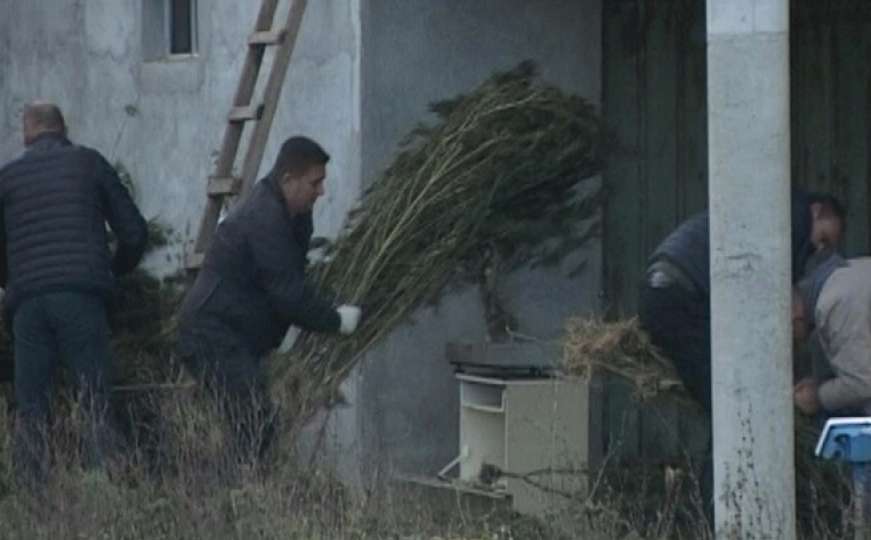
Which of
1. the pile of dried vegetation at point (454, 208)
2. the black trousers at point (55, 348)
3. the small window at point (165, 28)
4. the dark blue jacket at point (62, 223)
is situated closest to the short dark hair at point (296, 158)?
the pile of dried vegetation at point (454, 208)

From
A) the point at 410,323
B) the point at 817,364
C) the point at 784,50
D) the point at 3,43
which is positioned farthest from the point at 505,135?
the point at 3,43

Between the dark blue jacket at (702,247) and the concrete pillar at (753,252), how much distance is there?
1.14 meters

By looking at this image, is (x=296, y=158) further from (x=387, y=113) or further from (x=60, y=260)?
(x=387, y=113)

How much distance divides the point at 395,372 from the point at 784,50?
3.98m

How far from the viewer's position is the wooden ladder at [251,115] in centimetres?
1181

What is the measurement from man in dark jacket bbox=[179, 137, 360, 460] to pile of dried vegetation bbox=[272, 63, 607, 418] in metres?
0.21

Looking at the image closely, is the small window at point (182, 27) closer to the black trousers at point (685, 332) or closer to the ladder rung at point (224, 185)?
the ladder rung at point (224, 185)

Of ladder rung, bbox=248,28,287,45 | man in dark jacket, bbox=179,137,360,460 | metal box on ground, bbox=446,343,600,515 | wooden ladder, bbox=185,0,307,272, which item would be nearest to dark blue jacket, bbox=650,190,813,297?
metal box on ground, bbox=446,343,600,515

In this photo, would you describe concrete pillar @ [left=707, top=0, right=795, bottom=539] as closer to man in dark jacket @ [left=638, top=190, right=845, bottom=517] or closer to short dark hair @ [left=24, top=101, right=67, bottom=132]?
man in dark jacket @ [left=638, top=190, right=845, bottom=517]

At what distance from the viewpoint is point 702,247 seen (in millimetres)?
9852

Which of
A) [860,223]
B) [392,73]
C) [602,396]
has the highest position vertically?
[392,73]

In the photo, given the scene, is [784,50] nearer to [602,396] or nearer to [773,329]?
[773,329]

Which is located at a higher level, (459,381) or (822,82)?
(822,82)

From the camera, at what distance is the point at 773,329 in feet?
28.1
